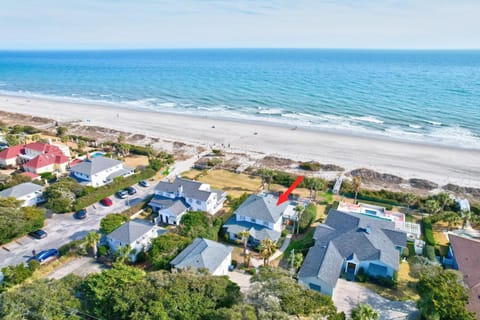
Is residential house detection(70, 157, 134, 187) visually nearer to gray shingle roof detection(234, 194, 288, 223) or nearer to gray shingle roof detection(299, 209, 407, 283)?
gray shingle roof detection(234, 194, 288, 223)

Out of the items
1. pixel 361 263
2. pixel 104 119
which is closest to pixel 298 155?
pixel 361 263

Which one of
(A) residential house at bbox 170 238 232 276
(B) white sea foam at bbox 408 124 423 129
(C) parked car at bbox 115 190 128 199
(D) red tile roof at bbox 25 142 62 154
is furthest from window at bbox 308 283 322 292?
(B) white sea foam at bbox 408 124 423 129

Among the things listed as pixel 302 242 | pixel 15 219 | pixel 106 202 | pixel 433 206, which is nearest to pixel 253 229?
pixel 302 242

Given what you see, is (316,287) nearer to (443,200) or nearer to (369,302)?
(369,302)

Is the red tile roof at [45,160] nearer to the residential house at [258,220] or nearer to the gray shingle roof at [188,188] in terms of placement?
the gray shingle roof at [188,188]

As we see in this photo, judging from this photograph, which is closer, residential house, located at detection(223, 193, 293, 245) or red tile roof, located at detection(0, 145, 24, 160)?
residential house, located at detection(223, 193, 293, 245)

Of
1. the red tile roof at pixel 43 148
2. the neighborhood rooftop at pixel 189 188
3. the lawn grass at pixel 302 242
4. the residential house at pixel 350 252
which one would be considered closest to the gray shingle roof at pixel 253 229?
the lawn grass at pixel 302 242
